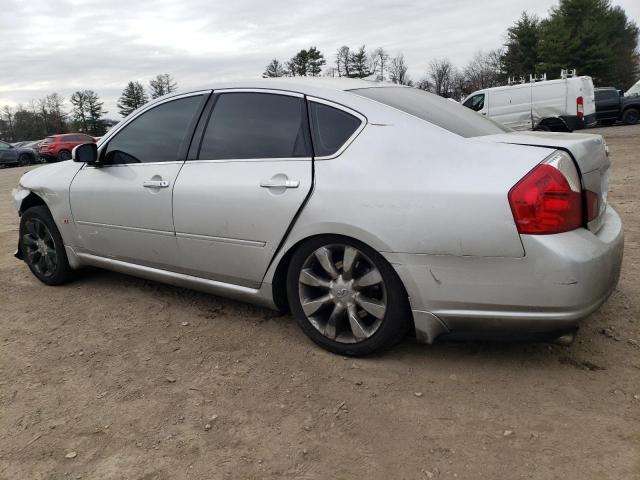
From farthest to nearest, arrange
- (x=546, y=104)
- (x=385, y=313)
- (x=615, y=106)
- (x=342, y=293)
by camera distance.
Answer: (x=615, y=106)
(x=546, y=104)
(x=342, y=293)
(x=385, y=313)

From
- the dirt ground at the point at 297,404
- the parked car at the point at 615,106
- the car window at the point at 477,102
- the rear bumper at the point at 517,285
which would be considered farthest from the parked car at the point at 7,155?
the rear bumper at the point at 517,285

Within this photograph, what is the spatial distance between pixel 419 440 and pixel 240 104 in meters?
2.12

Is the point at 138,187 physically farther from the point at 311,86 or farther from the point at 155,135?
the point at 311,86

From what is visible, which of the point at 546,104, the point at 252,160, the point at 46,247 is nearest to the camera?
the point at 252,160

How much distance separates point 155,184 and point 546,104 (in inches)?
606

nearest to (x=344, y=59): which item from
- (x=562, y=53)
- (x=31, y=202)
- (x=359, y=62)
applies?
(x=359, y=62)

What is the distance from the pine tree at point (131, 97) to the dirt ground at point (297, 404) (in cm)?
8112

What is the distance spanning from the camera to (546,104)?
53.1ft

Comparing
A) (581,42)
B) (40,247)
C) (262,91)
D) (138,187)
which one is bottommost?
(40,247)

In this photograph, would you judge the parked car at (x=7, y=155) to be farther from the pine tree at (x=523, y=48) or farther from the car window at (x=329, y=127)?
the pine tree at (x=523, y=48)

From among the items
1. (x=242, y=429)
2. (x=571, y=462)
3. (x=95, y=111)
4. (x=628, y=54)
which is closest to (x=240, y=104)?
(x=242, y=429)

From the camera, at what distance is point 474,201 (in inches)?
91.4

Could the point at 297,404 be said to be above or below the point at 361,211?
below

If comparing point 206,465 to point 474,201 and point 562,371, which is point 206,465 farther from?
point 562,371
